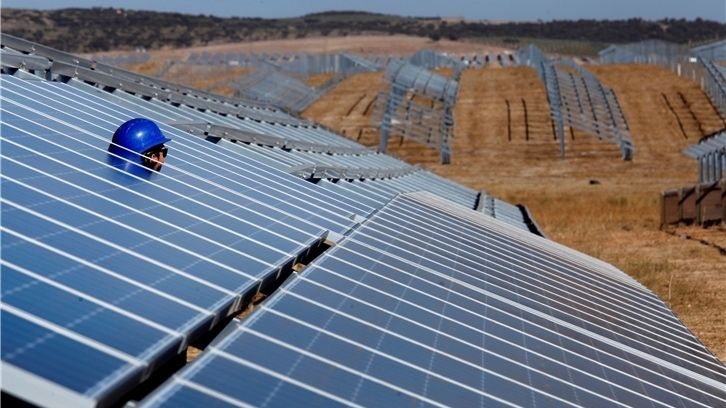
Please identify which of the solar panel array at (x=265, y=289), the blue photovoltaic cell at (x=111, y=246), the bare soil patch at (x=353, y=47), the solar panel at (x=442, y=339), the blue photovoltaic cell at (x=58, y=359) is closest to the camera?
the blue photovoltaic cell at (x=58, y=359)

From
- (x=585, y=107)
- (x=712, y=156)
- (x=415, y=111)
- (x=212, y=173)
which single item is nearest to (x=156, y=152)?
(x=212, y=173)

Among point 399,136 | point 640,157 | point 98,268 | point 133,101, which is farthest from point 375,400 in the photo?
point 399,136

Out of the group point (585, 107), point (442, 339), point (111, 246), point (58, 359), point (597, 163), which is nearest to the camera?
point (58, 359)

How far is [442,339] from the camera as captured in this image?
9.03 meters

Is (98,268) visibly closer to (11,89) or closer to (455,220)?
(11,89)

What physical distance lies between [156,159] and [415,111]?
59.6 m

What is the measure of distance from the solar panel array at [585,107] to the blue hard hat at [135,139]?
169 ft

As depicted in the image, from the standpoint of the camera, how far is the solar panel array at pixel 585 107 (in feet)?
209

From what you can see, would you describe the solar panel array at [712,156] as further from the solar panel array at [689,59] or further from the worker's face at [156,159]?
the worker's face at [156,159]

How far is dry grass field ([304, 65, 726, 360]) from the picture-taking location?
2650 centimetres

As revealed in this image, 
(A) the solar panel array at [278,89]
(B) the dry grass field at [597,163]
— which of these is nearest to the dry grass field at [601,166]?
(B) the dry grass field at [597,163]

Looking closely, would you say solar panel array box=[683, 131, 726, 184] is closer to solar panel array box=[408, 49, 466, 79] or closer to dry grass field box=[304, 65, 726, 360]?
dry grass field box=[304, 65, 726, 360]

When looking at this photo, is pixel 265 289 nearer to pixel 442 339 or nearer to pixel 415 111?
A: pixel 442 339

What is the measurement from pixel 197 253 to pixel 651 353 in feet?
19.3
